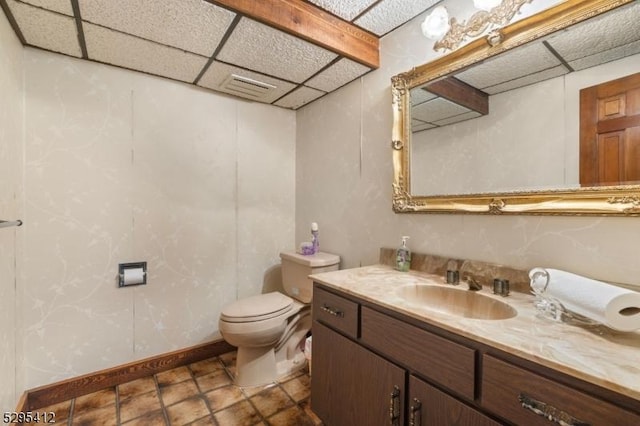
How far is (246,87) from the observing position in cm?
205

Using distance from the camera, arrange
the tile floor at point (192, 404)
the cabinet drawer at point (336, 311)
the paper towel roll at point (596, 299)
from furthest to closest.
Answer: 1. the tile floor at point (192, 404)
2. the cabinet drawer at point (336, 311)
3. the paper towel roll at point (596, 299)

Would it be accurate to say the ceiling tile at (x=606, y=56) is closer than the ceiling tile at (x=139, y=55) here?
Yes

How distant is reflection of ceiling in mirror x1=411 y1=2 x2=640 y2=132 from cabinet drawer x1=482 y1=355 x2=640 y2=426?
3.46 ft

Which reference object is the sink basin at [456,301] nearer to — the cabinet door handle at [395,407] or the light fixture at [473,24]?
the cabinet door handle at [395,407]

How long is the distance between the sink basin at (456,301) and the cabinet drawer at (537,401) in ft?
1.04

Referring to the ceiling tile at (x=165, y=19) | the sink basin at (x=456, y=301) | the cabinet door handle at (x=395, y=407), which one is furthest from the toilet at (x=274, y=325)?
the ceiling tile at (x=165, y=19)

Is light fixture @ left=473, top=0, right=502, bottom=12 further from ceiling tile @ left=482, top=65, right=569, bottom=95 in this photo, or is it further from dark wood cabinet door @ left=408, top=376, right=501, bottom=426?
dark wood cabinet door @ left=408, top=376, right=501, bottom=426

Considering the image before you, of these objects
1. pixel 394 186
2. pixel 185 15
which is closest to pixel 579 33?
pixel 394 186

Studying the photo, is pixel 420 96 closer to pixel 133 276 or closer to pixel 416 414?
pixel 416 414

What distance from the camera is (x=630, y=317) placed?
72 centimetres

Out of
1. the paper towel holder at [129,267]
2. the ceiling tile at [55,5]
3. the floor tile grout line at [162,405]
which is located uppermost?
the ceiling tile at [55,5]

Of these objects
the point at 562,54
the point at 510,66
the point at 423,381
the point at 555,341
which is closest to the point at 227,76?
the point at 510,66

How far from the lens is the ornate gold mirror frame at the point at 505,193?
3.15ft

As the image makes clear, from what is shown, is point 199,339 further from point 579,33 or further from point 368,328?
point 579,33
